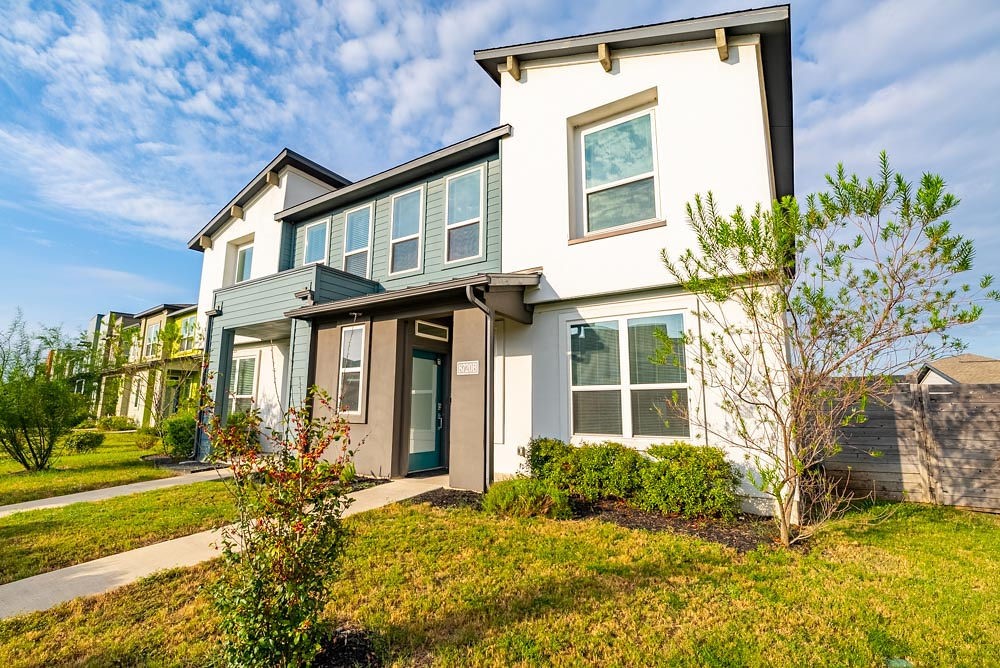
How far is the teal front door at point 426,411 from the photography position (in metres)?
8.67

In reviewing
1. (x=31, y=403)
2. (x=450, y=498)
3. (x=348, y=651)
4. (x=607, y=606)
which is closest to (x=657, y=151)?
(x=450, y=498)

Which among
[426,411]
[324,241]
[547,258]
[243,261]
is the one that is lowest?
[426,411]

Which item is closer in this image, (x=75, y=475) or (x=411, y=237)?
(x=75, y=475)

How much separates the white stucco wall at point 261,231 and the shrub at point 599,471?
990cm

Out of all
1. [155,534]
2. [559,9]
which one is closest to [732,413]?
[155,534]

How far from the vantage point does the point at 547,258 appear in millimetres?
7699

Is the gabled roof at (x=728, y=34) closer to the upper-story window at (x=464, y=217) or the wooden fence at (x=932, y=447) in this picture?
the upper-story window at (x=464, y=217)

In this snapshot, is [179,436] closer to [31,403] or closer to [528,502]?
[31,403]

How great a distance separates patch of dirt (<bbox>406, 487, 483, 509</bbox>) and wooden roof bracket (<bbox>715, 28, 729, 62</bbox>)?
24.9 ft

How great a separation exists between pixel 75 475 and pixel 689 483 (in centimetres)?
1183

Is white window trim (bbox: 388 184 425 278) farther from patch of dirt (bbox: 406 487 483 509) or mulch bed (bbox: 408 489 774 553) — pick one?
mulch bed (bbox: 408 489 774 553)

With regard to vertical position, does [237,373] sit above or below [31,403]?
above

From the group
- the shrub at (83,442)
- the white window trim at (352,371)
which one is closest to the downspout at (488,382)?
the white window trim at (352,371)

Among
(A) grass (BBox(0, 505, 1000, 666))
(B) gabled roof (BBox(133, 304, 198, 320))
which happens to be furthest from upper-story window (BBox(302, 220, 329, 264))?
(B) gabled roof (BBox(133, 304, 198, 320))
